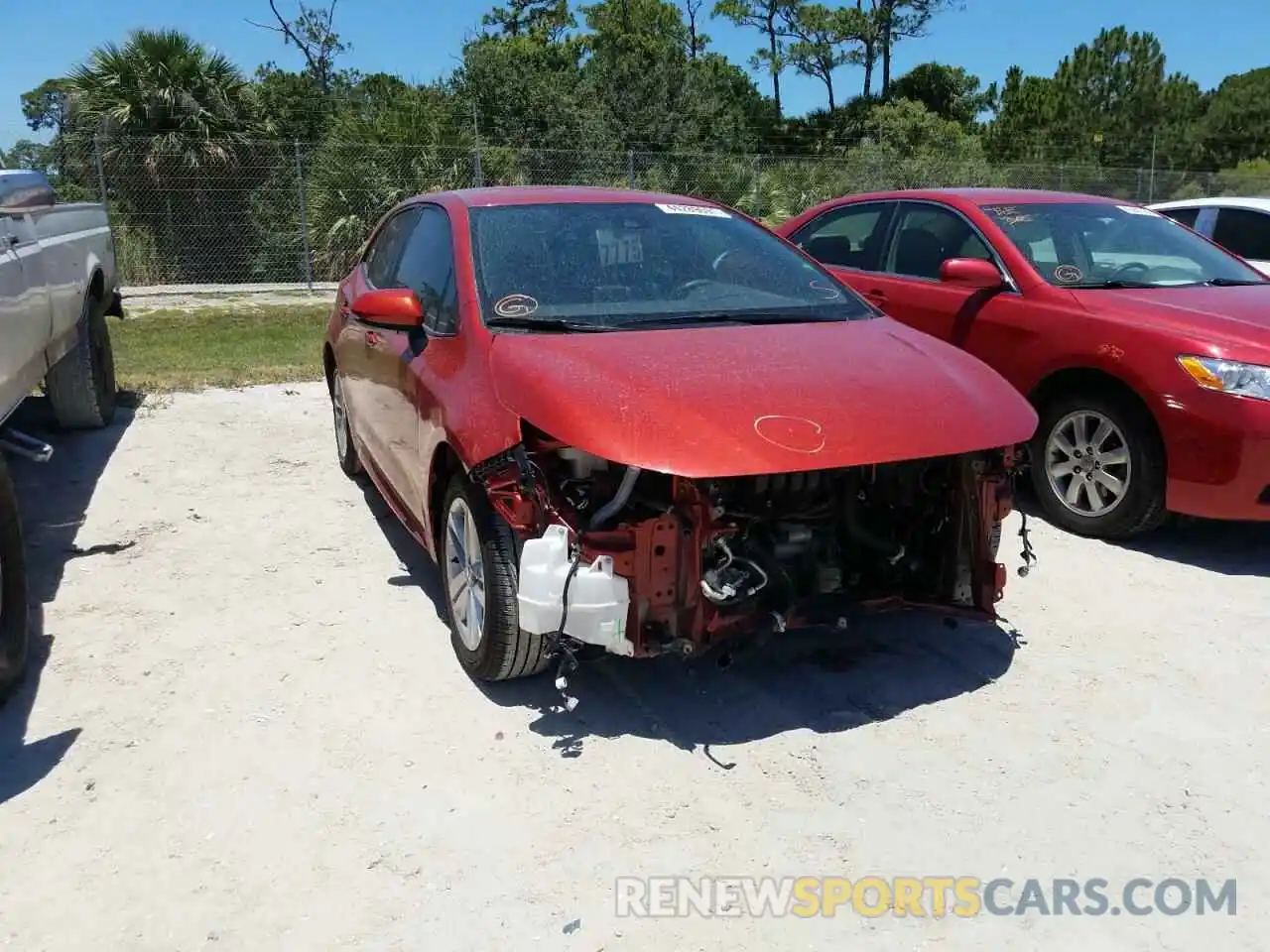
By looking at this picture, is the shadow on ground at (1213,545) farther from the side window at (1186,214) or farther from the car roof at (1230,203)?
the side window at (1186,214)

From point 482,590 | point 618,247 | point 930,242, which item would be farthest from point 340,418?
point 930,242

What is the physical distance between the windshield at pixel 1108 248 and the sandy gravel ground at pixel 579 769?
1.77m

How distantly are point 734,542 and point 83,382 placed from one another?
202 inches

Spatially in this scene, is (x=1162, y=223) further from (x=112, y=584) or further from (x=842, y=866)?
(x=112, y=584)

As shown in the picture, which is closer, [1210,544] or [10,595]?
[10,595]

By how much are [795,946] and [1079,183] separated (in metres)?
24.0

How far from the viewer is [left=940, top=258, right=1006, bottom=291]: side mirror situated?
5.50 meters

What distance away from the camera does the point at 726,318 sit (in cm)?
392

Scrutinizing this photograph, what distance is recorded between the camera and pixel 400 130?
56.5 ft

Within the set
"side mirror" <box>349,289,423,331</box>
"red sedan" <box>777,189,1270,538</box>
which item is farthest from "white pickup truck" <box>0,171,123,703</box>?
"red sedan" <box>777,189,1270,538</box>

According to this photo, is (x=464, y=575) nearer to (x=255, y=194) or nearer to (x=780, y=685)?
(x=780, y=685)

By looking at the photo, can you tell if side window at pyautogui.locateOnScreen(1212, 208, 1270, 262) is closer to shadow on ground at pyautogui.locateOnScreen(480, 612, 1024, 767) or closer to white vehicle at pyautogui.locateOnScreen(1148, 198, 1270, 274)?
white vehicle at pyautogui.locateOnScreen(1148, 198, 1270, 274)

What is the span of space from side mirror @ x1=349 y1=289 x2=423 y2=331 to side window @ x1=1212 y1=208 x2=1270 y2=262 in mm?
7181

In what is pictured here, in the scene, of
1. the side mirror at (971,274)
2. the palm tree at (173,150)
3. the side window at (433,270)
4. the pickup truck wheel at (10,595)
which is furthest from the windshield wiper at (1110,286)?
the palm tree at (173,150)
